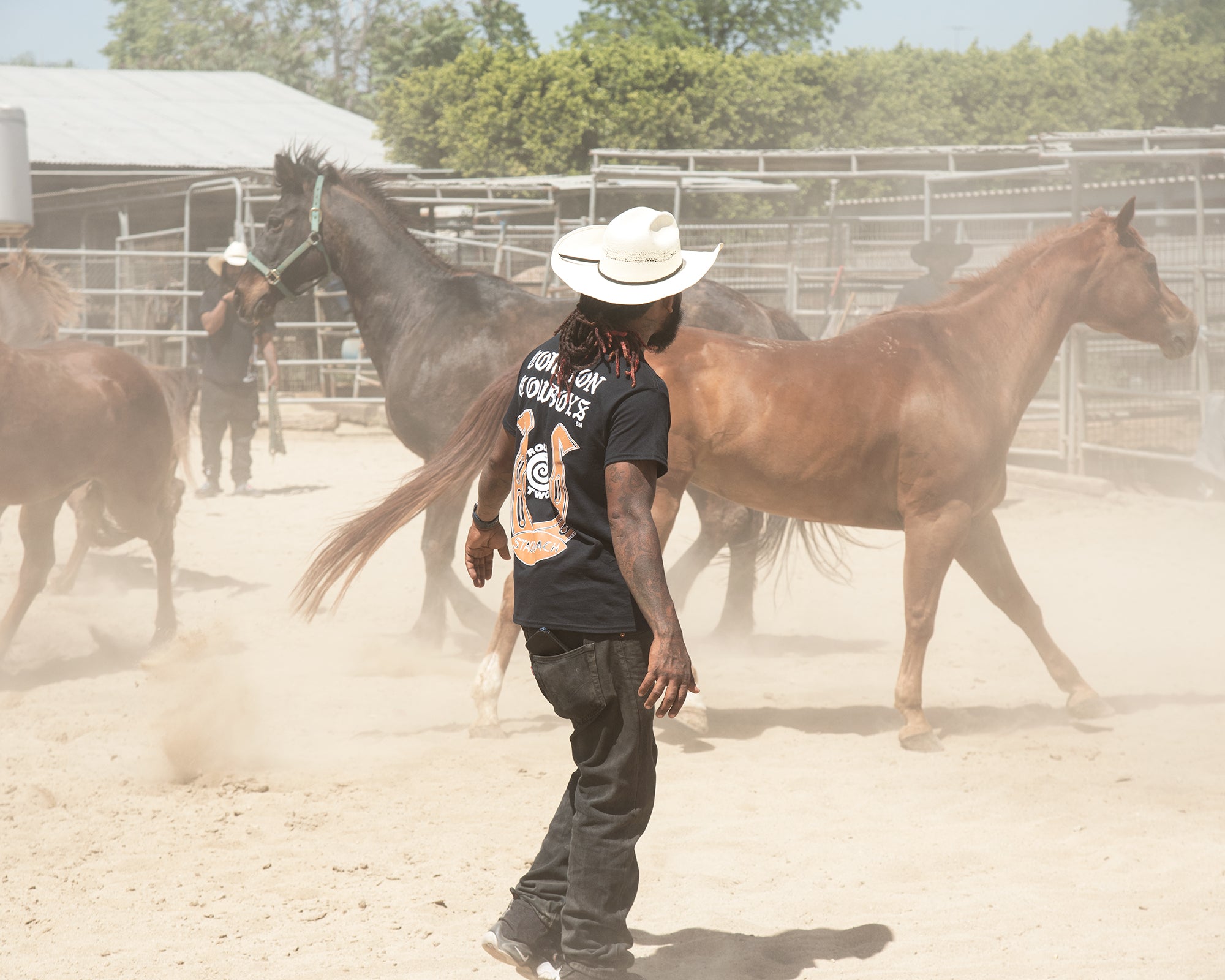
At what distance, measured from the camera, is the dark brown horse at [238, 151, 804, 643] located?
6402mm

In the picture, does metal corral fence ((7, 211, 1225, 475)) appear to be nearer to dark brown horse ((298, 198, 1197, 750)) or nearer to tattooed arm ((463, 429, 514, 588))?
dark brown horse ((298, 198, 1197, 750))

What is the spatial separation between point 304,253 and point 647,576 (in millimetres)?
4778

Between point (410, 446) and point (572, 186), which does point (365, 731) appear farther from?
point (572, 186)

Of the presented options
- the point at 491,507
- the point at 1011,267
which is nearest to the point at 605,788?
the point at 491,507

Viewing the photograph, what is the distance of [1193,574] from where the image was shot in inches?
308

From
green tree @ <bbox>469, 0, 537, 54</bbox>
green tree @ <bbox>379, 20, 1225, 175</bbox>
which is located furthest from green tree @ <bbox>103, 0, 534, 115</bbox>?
green tree @ <bbox>379, 20, 1225, 175</bbox>

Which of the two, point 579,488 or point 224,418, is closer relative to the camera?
point 579,488

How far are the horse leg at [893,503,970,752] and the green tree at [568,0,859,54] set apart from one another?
34660 mm

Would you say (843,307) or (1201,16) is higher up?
(1201,16)

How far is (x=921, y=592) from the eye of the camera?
16.0 feet

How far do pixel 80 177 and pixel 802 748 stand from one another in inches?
863

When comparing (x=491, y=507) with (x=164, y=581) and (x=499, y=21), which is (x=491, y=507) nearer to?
(x=164, y=581)

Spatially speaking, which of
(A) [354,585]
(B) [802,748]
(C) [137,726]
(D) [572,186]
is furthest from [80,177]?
(B) [802,748]

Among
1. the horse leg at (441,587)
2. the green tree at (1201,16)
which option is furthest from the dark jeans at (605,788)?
the green tree at (1201,16)
